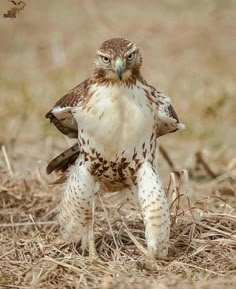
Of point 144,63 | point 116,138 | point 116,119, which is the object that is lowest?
point 144,63

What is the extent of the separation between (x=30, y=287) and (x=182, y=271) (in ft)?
3.01

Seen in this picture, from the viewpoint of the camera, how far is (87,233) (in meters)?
5.82

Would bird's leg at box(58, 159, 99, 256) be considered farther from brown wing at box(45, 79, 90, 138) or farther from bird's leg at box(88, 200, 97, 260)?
brown wing at box(45, 79, 90, 138)

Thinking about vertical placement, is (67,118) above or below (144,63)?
above

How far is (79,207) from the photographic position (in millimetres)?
5660

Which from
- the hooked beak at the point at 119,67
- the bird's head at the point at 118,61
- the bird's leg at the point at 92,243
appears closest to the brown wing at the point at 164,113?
the bird's head at the point at 118,61

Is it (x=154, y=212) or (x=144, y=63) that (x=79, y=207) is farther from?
(x=144, y=63)

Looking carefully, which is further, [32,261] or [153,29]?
[153,29]

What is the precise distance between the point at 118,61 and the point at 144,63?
25.4 feet

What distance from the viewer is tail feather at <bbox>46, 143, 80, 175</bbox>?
6090 mm

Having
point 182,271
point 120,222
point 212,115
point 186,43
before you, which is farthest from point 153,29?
point 182,271

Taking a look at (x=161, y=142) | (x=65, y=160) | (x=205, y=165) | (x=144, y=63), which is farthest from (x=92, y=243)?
(x=144, y=63)

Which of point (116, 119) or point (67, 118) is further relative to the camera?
point (67, 118)

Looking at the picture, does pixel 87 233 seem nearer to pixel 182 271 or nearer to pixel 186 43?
pixel 182 271
